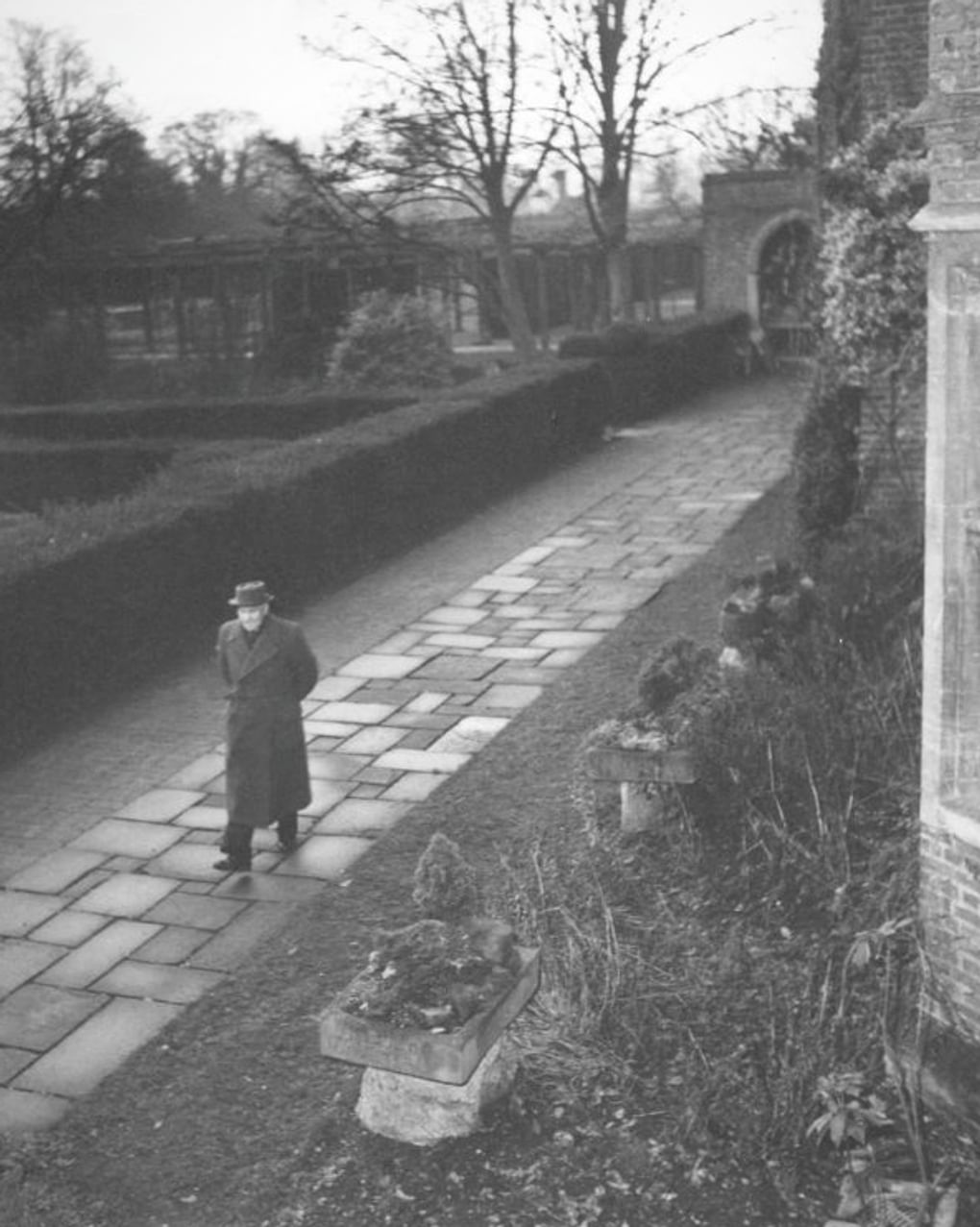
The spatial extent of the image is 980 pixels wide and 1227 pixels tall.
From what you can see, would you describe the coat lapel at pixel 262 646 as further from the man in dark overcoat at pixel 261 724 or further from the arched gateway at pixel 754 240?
the arched gateway at pixel 754 240

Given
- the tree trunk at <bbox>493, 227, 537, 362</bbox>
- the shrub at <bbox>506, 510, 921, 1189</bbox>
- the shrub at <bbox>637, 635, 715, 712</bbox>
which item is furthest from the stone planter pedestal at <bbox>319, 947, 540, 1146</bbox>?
the tree trunk at <bbox>493, 227, 537, 362</bbox>

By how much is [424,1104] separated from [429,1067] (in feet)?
0.90

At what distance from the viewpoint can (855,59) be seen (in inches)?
470

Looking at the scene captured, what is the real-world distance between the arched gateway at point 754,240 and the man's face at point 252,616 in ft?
81.3

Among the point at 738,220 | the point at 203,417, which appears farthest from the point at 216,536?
the point at 738,220

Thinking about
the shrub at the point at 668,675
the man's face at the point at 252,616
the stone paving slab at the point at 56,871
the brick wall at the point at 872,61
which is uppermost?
the brick wall at the point at 872,61

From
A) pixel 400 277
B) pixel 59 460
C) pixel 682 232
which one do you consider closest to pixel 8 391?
pixel 400 277

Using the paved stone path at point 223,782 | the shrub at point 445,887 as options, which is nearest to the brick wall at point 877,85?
the paved stone path at point 223,782

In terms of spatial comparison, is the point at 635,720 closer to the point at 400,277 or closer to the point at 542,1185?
the point at 542,1185

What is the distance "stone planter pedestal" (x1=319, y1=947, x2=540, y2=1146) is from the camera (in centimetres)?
471

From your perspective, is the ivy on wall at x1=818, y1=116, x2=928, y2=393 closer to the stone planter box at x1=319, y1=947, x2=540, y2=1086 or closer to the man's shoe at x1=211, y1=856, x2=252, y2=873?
the man's shoe at x1=211, y1=856, x2=252, y2=873

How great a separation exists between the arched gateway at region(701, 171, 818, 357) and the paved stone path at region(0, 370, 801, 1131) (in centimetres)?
1644

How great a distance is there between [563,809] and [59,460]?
1261 centimetres

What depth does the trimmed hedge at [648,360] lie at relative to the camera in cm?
2280
